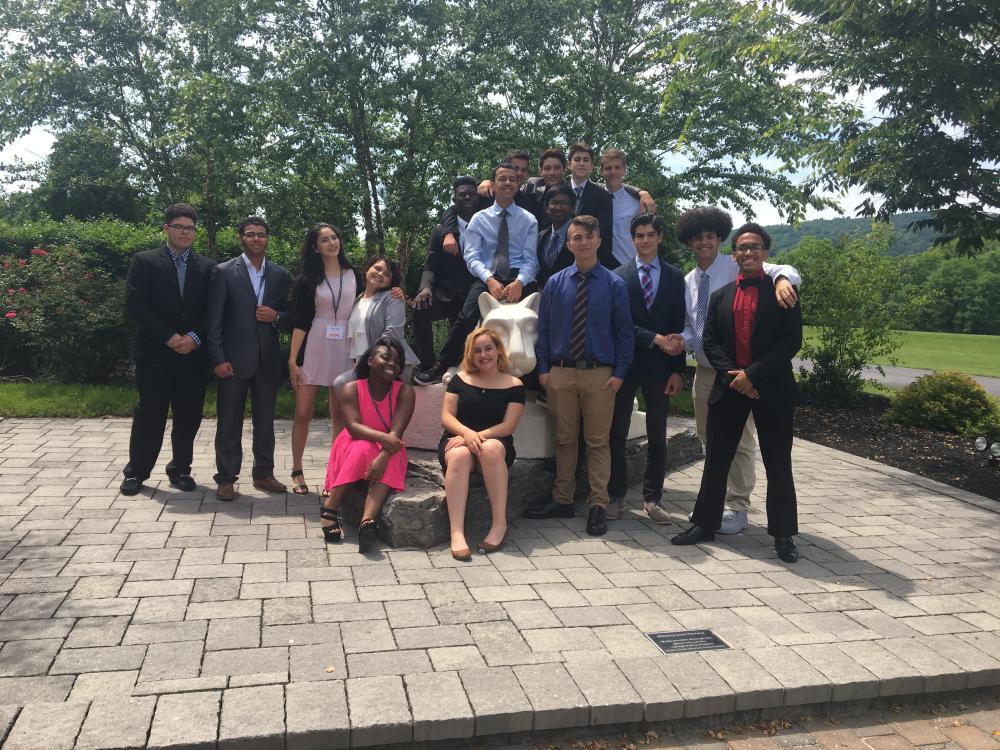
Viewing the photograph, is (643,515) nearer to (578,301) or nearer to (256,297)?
(578,301)

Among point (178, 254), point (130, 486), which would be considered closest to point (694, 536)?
point (130, 486)

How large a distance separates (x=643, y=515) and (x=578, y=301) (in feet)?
6.12

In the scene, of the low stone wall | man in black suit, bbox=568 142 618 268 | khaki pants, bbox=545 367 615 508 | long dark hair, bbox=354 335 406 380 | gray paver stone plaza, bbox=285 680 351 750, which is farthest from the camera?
man in black suit, bbox=568 142 618 268

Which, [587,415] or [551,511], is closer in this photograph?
[587,415]

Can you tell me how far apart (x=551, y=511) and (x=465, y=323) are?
5.69ft

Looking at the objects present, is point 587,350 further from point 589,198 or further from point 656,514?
point 589,198

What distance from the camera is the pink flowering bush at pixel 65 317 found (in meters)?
11.1

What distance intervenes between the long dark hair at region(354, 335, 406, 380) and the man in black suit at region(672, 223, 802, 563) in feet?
7.19

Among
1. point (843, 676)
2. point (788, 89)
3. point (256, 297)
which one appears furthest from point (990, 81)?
point (256, 297)

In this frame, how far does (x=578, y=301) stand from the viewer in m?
5.74

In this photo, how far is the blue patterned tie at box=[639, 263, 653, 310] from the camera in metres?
5.98

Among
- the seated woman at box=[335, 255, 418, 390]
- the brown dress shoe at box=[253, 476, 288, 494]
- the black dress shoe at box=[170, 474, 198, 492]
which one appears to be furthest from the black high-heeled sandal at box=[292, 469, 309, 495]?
the seated woman at box=[335, 255, 418, 390]

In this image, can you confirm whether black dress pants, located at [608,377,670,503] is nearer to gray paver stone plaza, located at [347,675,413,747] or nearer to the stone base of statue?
Answer: the stone base of statue

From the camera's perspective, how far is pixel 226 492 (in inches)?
244
